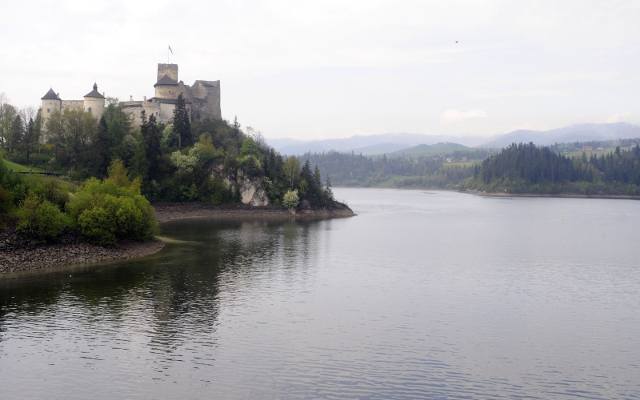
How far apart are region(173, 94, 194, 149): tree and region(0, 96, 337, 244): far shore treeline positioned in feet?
0.47

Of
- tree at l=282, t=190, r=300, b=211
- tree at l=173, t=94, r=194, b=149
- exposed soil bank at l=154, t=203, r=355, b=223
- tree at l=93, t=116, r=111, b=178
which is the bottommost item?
exposed soil bank at l=154, t=203, r=355, b=223

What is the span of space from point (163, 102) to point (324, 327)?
2618 inches

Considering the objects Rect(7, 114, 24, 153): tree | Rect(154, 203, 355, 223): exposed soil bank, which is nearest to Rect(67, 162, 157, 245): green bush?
Rect(154, 203, 355, 223): exposed soil bank

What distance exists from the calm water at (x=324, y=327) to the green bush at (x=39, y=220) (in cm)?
550

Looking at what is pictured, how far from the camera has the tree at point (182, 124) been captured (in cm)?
8644

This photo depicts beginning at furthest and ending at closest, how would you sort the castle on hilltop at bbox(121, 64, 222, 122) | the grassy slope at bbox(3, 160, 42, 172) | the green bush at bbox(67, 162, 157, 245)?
the castle on hilltop at bbox(121, 64, 222, 122)
the grassy slope at bbox(3, 160, 42, 172)
the green bush at bbox(67, 162, 157, 245)

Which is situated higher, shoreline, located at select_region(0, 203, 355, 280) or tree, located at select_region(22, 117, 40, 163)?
tree, located at select_region(22, 117, 40, 163)

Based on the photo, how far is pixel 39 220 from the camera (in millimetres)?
44094

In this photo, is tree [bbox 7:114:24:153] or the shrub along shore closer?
the shrub along shore

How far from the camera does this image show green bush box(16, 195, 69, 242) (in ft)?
143

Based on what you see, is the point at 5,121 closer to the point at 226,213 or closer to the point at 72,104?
the point at 72,104

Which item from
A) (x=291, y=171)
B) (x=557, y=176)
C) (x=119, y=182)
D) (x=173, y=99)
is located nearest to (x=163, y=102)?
(x=173, y=99)

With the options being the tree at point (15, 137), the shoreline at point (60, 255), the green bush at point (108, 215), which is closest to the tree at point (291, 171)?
the tree at point (15, 137)

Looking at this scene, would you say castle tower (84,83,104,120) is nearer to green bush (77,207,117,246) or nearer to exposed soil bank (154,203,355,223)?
exposed soil bank (154,203,355,223)
